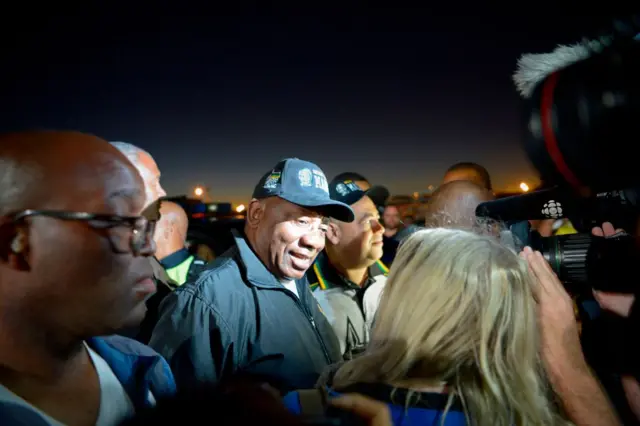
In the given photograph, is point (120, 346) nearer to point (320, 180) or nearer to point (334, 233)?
point (320, 180)

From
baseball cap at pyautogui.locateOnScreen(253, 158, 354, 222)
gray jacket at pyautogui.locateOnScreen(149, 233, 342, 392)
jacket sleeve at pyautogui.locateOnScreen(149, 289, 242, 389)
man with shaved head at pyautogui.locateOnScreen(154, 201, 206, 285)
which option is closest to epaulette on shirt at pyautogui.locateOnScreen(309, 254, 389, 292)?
baseball cap at pyautogui.locateOnScreen(253, 158, 354, 222)

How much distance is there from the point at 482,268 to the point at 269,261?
1192 millimetres

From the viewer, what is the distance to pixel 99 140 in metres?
1.10

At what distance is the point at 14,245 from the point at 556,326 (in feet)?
5.26

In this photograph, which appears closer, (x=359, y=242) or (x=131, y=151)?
(x=131, y=151)

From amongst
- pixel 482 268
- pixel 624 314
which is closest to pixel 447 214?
pixel 624 314

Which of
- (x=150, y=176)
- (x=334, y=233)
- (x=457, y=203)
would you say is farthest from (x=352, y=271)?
(x=150, y=176)

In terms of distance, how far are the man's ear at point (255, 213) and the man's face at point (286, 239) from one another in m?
0.02

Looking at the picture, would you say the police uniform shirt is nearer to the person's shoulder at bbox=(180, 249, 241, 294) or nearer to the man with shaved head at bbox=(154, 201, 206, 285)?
the person's shoulder at bbox=(180, 249, 241, 294)

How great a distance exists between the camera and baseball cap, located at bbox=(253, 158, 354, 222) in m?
2.29

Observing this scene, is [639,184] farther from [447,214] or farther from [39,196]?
[447,214]

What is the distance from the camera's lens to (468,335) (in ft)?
4.36

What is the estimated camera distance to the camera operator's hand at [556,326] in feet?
4.68

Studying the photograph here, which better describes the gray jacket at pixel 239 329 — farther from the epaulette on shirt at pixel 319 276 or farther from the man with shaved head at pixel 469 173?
the man with shaved head at pixel 469 173
